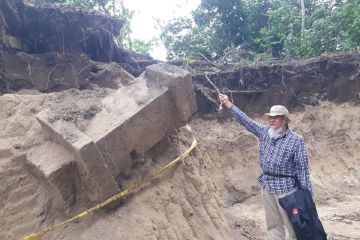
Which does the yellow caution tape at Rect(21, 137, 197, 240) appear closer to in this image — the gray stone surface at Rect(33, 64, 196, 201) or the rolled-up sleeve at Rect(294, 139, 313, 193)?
the gray stone surface at Rect(33, 64, 196, 201)

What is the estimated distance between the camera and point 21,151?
354cm

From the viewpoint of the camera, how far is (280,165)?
3.43 meters

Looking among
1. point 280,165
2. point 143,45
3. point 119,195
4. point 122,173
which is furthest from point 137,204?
point 143,45

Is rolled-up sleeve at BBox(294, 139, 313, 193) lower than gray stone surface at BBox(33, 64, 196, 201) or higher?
lower

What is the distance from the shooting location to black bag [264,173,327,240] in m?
3.22

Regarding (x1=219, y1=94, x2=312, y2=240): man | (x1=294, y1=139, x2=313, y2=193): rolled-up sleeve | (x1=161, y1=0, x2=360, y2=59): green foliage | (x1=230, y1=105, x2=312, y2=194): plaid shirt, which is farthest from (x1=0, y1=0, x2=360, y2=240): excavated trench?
(x1=161, y1=0, x2=360, y2=59): green foliage

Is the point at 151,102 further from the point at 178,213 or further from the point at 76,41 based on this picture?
the point at 76,41

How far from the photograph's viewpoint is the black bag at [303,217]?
3.22 meters

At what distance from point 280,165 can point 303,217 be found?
1.75 feet

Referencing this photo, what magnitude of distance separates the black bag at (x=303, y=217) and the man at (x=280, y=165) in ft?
0.35

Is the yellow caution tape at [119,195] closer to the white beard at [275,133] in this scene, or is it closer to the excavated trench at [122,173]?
the excavated trench at [122,173]

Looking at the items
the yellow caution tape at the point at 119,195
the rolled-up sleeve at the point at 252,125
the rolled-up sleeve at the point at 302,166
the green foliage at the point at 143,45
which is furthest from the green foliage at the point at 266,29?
the rolled-up sleeve at the point at 302,166

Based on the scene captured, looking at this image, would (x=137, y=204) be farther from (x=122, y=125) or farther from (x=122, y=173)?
(x=122, y=125)

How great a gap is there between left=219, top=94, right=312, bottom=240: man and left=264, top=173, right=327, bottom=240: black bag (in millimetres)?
106
